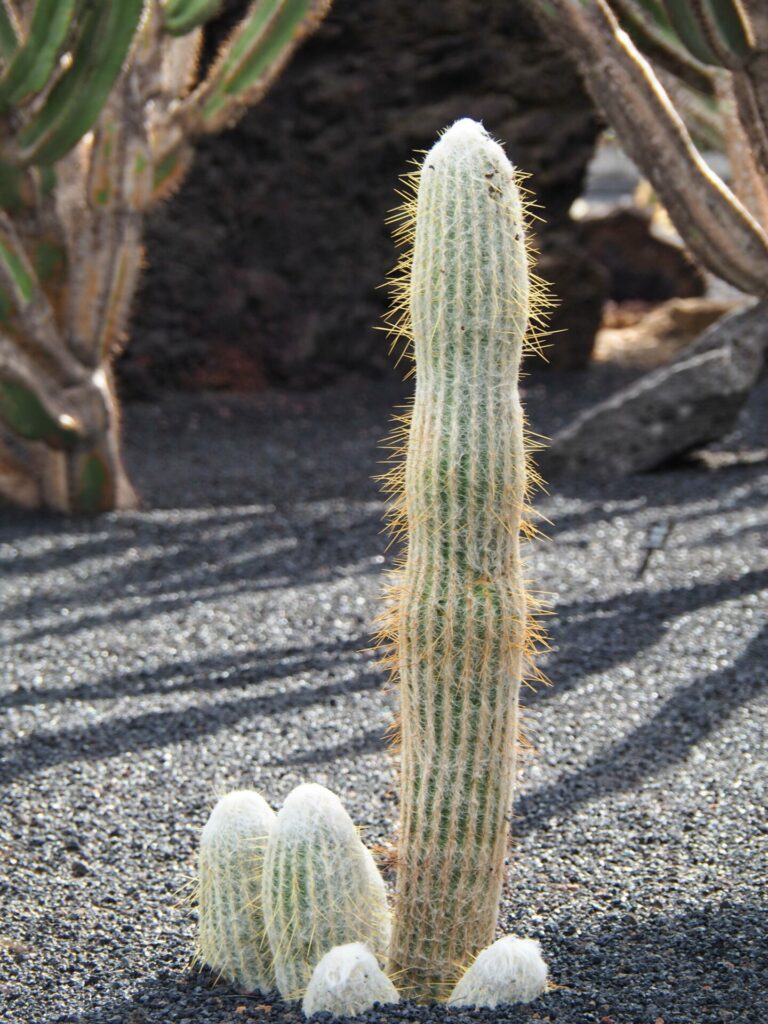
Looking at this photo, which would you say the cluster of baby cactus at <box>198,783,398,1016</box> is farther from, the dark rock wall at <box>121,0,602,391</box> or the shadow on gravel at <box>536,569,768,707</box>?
the dark rock wall at <box>121,0,602,391</box>

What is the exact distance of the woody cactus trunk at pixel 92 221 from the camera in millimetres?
5176

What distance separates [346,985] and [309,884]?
0.18m

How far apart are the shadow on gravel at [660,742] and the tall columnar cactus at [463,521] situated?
2.74 ft

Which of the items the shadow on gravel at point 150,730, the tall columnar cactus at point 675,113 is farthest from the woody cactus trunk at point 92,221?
the tall columnar cactus at point 675,113

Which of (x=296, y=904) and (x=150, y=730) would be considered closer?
(x=296, y=904)

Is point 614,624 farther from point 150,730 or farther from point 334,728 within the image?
point 150,730

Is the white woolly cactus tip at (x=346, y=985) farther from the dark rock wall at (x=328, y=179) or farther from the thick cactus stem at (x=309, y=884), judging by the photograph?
the dark rock wall at (x=328, y=179)

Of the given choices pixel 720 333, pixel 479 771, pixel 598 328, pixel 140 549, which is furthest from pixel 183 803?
pixel 598 328

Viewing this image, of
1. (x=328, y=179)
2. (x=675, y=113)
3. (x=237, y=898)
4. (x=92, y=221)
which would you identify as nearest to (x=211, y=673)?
(x=237, y=898)

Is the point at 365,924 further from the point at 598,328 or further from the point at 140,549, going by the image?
the point at 598,328

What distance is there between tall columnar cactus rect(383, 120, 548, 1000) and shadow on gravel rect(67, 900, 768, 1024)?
23cm

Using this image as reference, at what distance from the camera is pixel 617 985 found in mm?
2359

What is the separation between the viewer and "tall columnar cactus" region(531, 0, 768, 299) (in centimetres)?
327

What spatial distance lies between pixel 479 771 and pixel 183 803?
119cm
